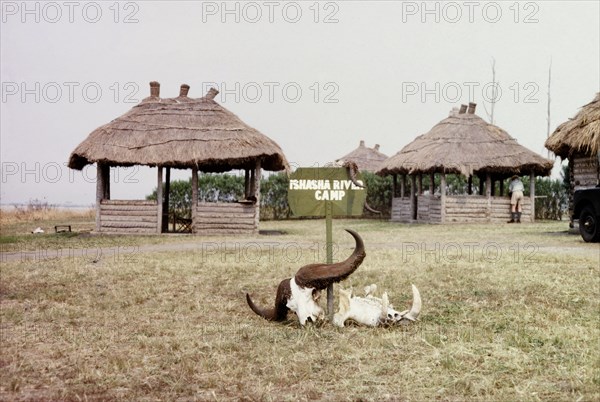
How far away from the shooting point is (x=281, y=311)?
602 cm

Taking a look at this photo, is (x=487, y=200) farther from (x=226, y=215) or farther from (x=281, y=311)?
(x=281, y=311)

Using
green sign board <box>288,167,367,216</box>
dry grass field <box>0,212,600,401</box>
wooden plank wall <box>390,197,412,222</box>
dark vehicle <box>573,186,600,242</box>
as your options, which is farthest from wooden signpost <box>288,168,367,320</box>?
wooden plank wall <box>390,197,412,222</box>

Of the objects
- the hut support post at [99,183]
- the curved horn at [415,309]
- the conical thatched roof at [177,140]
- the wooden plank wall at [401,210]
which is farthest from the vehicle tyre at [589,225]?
the hut support post at [99,183]

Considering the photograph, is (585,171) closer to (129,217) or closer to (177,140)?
(177,140)

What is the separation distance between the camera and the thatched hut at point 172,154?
18.2m

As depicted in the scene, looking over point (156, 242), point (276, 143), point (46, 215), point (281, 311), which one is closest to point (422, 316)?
point (281, 311)

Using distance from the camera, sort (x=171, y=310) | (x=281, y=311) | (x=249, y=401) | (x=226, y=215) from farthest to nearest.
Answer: (x=226, y=215) → (x=171, y=310) → (x=281, y=311) → (x=249, y=401)

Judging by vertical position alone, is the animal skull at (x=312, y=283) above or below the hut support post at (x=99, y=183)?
below

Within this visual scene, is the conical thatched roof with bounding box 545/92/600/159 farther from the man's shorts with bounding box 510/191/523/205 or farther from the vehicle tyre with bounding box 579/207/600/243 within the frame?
the man's shorts with bounding box 510/191/523/205

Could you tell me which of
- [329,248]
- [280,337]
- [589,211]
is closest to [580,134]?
[589,211]

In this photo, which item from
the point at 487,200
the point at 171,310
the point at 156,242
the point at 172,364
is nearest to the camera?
the point at 172,364

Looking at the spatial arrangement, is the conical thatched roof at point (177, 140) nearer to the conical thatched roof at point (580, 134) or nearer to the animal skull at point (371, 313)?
the conical thatched roof at point (580, 134)

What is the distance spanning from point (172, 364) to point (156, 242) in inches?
428

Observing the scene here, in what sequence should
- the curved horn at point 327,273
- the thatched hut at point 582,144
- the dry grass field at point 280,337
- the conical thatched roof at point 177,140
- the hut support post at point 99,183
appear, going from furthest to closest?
the hut support post at point 99,183 < the conical thatched roof at point 177,140 < the thatched hut at point 582,144 < the curved horn at point 327,273 < the dry grass field at point 280,337
